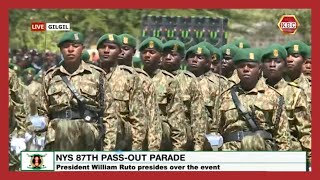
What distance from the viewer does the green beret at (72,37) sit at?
455 inches

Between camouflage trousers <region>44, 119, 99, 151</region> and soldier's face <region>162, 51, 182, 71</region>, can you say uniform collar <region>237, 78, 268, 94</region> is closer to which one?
soldier's face <region>162, 51, 182, 71</region>

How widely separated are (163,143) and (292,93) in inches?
57.6

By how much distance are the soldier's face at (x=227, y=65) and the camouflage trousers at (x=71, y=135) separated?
1.51m

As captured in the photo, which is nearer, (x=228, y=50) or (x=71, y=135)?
(x=71, y=135)

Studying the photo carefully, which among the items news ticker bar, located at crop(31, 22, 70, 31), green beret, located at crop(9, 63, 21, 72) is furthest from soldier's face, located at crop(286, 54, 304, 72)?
green beret, located at crop(9, 63, 21, 72)

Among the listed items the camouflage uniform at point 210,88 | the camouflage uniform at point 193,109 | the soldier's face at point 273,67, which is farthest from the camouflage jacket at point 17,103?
the soldier's face at point 273,67

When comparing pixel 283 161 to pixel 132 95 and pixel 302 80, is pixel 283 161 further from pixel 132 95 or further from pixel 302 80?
pixel 132 95

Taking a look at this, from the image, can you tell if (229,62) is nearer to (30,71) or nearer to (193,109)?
(193,109)

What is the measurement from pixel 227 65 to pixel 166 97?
2.42ft

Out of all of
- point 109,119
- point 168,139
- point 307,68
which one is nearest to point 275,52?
point 307,68

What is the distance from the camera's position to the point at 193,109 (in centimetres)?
1162

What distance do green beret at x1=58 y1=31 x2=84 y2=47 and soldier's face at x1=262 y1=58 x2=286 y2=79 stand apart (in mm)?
1947

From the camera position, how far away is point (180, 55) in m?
11.7

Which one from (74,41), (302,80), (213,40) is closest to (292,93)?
(302,80)
